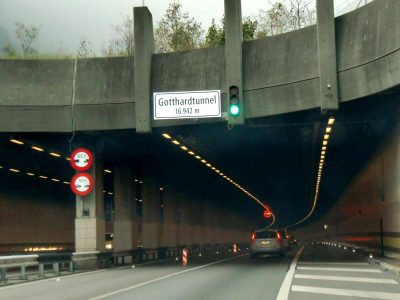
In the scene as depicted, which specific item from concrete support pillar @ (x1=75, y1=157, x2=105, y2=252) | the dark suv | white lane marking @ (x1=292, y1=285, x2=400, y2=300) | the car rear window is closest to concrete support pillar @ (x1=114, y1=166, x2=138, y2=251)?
the dark suv

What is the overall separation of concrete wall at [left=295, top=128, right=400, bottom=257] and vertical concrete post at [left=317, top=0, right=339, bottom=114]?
15.4 feet

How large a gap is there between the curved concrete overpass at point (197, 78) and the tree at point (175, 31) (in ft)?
48.4

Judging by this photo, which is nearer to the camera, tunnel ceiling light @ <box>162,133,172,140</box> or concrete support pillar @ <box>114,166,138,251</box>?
tunnel ceiling light @ <box>162,133,172,140</box>

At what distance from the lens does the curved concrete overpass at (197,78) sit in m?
23.6

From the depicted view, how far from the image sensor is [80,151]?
30469 mm

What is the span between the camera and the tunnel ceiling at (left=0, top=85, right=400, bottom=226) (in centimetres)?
2853

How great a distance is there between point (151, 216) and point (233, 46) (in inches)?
986

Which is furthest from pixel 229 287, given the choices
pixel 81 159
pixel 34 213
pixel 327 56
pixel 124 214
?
pixel 34 213

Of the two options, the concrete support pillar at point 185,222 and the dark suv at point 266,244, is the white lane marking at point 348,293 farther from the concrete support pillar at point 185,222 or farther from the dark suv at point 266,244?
the concrete support pillar at point 185,222

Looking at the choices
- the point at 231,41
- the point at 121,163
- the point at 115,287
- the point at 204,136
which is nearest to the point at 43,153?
the point at 121,163

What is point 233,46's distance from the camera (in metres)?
26.2

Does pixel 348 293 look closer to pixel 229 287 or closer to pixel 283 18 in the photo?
Result: pixel 229 287

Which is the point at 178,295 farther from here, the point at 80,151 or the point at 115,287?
the point at 80,151

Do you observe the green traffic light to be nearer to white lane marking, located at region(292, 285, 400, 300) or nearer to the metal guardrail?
white lane marking, located at region(292, 285, 400, 300)
